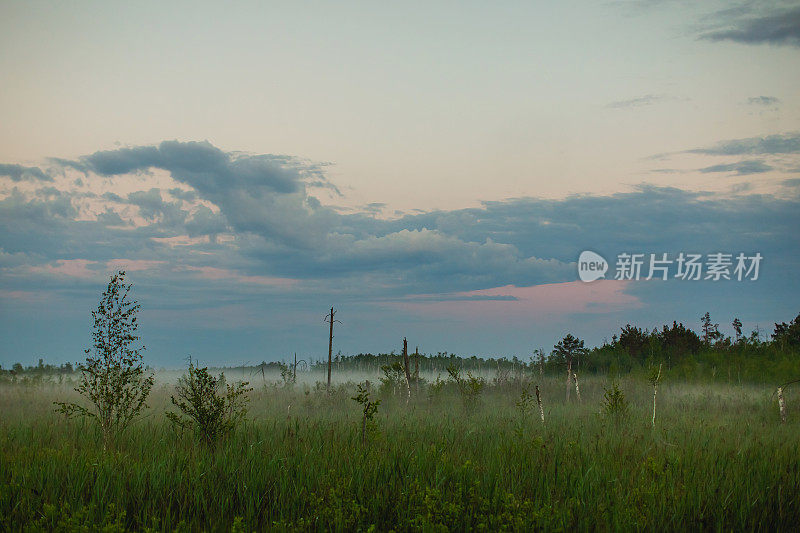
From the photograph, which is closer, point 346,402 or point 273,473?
point 273,473

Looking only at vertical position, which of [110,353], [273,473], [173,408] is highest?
[110,353]

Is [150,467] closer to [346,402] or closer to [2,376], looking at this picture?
[346,402]

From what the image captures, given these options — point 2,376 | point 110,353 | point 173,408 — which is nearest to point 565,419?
point 110,353

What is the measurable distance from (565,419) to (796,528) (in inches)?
387

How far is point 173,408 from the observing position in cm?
2117

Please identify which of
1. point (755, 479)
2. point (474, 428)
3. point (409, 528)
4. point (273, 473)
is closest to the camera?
point (409, 528)

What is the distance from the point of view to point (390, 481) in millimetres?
7449

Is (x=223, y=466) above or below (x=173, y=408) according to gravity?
above

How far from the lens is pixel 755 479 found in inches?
346

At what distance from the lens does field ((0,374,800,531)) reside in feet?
20.7

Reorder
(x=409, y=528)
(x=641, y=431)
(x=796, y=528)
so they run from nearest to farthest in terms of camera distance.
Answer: (x=409, y=528) < (x=796, y=528) < (x=641, y=431)

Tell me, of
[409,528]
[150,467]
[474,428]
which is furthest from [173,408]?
[409,528]

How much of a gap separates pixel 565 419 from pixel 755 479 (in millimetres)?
8034

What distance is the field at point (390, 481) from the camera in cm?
632
